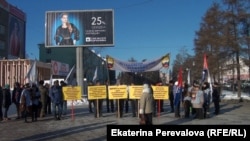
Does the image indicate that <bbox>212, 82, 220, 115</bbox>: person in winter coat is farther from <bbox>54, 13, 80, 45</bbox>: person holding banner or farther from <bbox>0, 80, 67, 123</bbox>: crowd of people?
<bbox>54, 13, 80, 45</bbox>: person holding banner

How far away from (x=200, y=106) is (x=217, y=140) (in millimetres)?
14707

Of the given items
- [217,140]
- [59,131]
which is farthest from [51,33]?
[217,140]

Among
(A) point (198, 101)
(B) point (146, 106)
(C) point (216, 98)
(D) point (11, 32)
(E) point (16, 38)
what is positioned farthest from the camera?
(E) point (16, 38)

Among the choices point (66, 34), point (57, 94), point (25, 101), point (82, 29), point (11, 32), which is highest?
point (11, 32)

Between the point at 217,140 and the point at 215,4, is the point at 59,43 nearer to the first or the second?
the point at 215,4

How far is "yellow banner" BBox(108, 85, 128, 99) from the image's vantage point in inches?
779

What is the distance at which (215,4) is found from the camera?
3994 centimetres

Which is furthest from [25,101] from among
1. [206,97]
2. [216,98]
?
[216,98]

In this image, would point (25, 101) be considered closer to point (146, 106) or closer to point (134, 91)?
point (134, 91)

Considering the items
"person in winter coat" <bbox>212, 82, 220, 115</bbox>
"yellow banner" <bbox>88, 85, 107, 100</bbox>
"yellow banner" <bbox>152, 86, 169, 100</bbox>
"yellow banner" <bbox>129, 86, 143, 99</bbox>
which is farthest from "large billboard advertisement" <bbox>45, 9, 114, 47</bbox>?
"yellow banner" <bbox>129, 86, 143, 99</bbox>

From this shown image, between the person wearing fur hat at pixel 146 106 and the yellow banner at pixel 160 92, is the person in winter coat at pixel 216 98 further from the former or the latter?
the person wearing fur hat at pixel 146 106

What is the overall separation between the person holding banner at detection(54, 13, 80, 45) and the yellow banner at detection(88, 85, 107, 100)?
50.0 feet

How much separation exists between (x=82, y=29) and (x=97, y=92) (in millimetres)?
15618

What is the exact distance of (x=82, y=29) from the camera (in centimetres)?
3494
